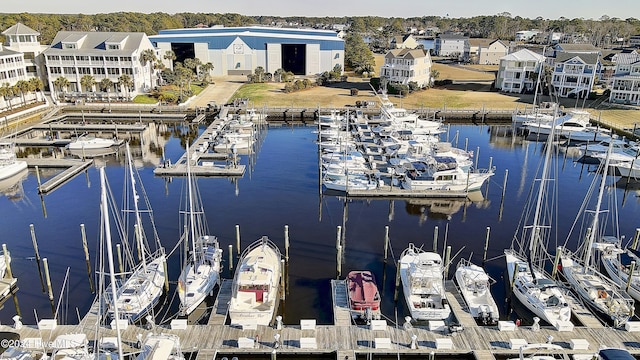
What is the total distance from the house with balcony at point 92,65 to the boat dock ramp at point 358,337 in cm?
8036

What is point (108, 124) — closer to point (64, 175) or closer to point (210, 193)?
point (64, 175)

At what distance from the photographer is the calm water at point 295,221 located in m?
34.0

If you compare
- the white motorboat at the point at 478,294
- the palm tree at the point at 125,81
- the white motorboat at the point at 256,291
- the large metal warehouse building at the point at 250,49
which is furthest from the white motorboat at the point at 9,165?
the large metal warehouse building at the point at 250,49

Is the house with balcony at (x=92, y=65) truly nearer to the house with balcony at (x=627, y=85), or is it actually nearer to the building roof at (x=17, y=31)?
the building roof at (x=17, y=31)

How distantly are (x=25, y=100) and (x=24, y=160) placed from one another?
41.3m

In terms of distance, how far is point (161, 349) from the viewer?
2366 cm

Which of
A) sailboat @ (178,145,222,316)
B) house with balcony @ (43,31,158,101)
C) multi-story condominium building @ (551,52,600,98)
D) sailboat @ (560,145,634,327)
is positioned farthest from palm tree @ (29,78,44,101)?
multi-story condominium building @ (551,52,600,98)

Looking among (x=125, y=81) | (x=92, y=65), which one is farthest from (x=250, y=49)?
(x=92, y=65)

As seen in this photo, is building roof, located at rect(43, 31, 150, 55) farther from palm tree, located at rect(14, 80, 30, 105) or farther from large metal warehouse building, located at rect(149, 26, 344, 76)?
large metal warehouse building, located at rect(149, 26, 344, 76)

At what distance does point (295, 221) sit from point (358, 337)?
18.6 metres

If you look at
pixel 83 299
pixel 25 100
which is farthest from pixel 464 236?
pixel 25 100

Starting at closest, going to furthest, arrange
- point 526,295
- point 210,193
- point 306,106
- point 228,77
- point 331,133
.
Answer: point 526,295 → point 210,193 → point 331,133 → point 306,106 → point 228,77

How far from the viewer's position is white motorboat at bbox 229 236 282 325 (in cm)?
2869

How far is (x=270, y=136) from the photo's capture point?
262 feet
